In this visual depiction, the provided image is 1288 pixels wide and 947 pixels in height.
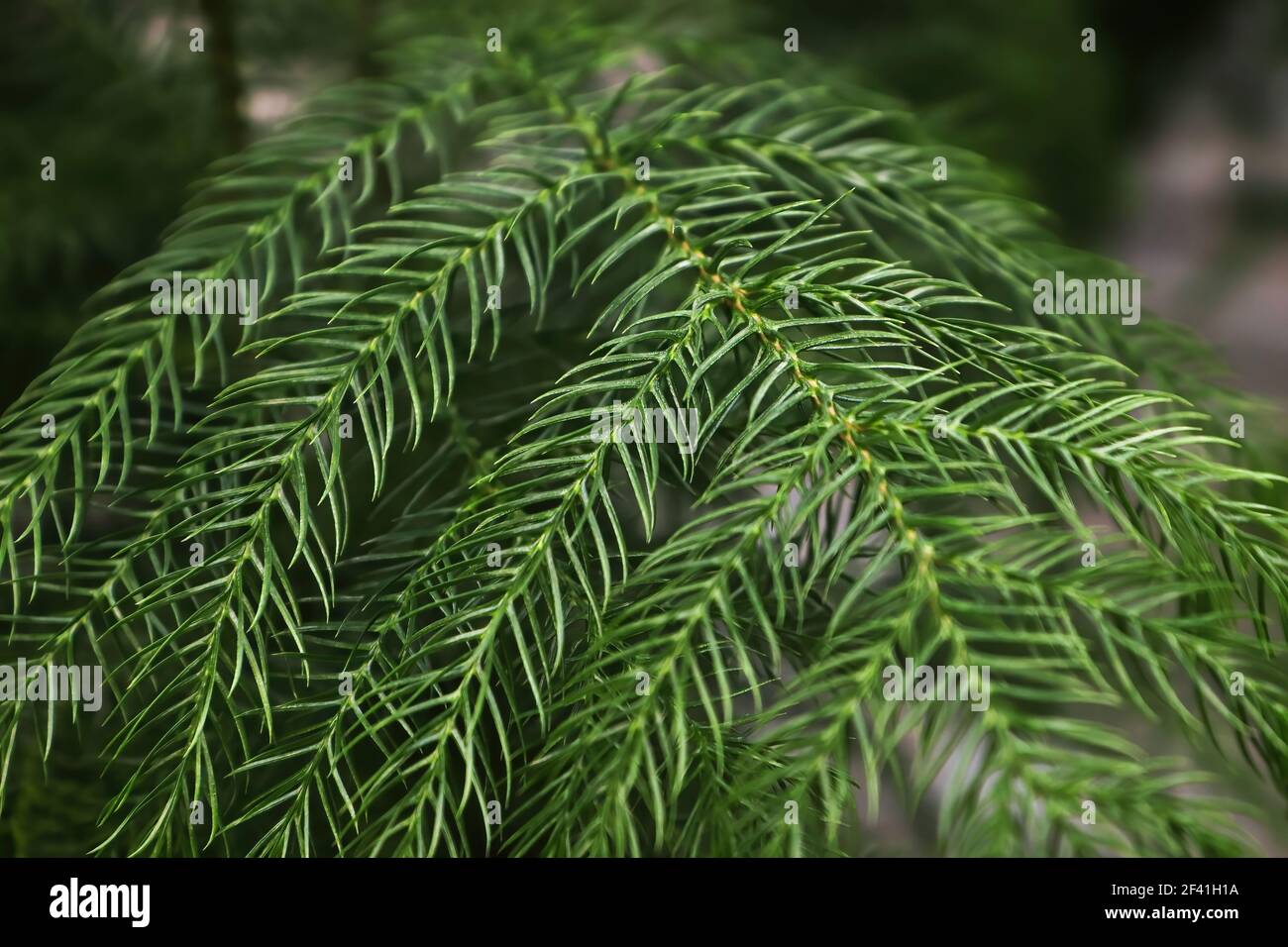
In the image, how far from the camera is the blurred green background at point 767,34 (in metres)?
0.59

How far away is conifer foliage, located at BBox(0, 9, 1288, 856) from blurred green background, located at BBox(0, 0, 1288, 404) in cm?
16

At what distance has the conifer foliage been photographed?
0.89ft

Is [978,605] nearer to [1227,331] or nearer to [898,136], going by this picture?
[898,136]

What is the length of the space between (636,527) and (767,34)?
20.4 inches

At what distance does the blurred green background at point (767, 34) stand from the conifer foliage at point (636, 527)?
162 mm

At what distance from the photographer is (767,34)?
837 millimetres

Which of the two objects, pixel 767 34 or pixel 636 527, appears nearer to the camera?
pixel 636 527

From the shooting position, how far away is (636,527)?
49 cm

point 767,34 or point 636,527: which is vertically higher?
point 767,34

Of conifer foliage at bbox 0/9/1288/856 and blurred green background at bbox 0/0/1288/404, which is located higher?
blurred green background at bbox 0/0/1288/404

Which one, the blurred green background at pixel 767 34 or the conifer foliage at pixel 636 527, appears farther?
the blurred green background at pixel 767 34

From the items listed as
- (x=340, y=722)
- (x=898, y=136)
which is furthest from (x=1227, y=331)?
(x=340, y=722)

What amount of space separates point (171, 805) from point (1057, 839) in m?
0.24

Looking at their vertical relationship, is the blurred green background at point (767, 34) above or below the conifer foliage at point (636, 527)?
above
